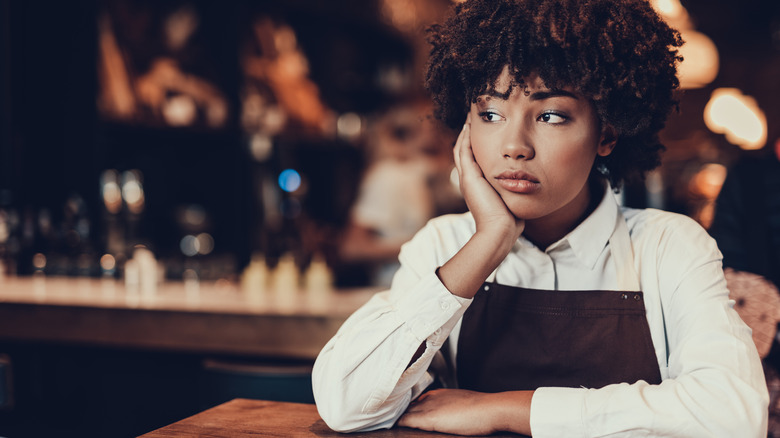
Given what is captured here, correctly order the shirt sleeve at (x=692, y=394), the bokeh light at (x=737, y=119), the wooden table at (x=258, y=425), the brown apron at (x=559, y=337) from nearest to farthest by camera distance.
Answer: the shirt sleeve at (x=692, y=394) < the wooden table at (x=258, y=425) < the brown apron at (x=559, y=337) < the bokeh light at (x=737, y=119)

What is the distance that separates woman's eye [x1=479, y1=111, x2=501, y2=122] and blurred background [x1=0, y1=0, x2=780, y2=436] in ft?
4.63

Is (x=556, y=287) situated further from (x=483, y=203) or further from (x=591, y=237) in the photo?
(x=483, y=203)

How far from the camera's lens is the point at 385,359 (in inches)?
45.0

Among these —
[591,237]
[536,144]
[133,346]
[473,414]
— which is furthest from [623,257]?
[133,346]

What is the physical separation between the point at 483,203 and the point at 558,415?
0.36m

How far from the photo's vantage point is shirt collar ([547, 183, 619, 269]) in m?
1.28

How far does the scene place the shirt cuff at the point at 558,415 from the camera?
3.44 feet

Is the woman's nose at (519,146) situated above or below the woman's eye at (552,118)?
below

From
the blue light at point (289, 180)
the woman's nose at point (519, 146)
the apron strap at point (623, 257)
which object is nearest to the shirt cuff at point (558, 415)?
the apron strap at point (623, 257)

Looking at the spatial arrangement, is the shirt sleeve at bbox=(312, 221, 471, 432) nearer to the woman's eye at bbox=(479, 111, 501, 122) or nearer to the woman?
the woman

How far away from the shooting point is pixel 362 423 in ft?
3.74

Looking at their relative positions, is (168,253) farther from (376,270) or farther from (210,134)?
(376,270)

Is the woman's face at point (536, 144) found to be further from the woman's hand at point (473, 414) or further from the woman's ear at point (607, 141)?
the woman's hand at point (473, 414)

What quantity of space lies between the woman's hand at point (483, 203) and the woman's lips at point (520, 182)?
0.13 ft
